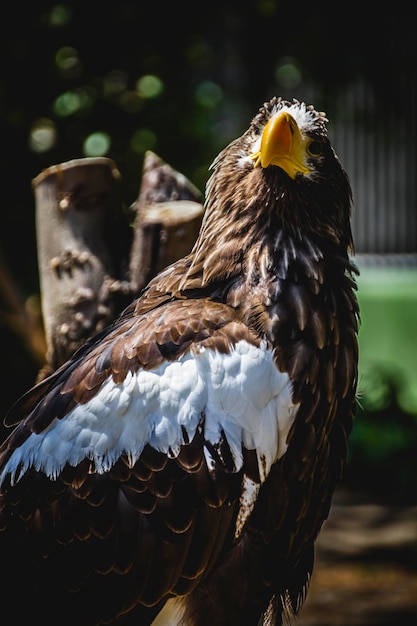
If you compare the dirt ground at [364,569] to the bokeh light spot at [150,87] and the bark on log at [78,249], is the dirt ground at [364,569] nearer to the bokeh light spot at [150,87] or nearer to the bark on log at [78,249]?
the bark on log at [78,249]

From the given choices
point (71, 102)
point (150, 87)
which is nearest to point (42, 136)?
point (71, 102)

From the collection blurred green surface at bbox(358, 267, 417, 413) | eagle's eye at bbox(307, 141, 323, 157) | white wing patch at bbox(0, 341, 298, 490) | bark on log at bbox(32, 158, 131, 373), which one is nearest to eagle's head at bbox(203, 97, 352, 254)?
eagle's eye at bbox(307, 141, 323, 157)

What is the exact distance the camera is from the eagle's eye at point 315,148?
2.62 metres

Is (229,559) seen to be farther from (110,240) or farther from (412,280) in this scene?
(412,280)

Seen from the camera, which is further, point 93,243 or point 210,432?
point 93,243

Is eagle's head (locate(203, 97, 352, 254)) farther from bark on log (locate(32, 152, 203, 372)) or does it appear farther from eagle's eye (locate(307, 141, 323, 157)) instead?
bark on log (locate(32, 152, 203, 372))

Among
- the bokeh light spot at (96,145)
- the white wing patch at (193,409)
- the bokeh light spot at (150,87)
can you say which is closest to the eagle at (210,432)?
the white wing patch at (193,409)

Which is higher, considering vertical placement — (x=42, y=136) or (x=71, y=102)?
(x=71, y=102)

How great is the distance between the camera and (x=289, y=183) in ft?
8.55

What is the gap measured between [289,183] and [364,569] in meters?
3.84

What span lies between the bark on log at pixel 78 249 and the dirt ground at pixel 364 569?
8.69ft

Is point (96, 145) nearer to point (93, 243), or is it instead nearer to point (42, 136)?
Result: point (42, 136)

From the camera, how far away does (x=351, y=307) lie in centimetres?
271

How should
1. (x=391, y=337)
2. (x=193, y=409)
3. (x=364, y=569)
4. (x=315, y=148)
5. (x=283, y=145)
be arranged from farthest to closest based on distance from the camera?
(x=391, y=337), (x=364, y=569), (x=315, y=148), (x=283, y=145), (x=193, y=409)
